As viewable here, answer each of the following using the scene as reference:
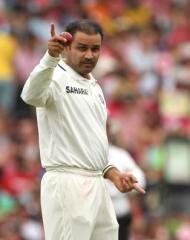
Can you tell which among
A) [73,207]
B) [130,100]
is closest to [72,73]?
[73,207]

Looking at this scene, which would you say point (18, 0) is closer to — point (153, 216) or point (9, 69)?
point (9, 69)

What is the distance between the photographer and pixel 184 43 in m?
17.0

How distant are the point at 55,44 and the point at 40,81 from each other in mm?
273

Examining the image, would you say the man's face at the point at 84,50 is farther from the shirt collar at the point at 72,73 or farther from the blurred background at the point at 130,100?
the blurred background at the point at 130,100

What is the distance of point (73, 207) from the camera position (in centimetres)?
714

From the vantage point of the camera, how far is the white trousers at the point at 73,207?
712 cm

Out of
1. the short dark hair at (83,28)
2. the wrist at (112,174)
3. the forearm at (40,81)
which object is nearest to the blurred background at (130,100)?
the wrist at (112,174)

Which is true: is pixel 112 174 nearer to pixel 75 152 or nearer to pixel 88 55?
pixel 75 152

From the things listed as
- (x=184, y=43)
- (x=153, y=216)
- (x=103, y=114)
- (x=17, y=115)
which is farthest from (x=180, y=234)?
(x=103, y=114)

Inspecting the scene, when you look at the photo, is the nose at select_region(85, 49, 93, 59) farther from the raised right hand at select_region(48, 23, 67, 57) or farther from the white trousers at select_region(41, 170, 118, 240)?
the white trousers at select_region(41, 170, 118, 240)

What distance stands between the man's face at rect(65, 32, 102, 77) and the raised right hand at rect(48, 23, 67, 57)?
1.55 ft

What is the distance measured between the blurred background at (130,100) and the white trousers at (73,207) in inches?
218

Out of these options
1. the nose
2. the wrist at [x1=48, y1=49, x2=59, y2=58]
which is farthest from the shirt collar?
the wrist at [x1=48, y1=49, x2=59, y2=58]

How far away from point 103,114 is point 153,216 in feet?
21.2
